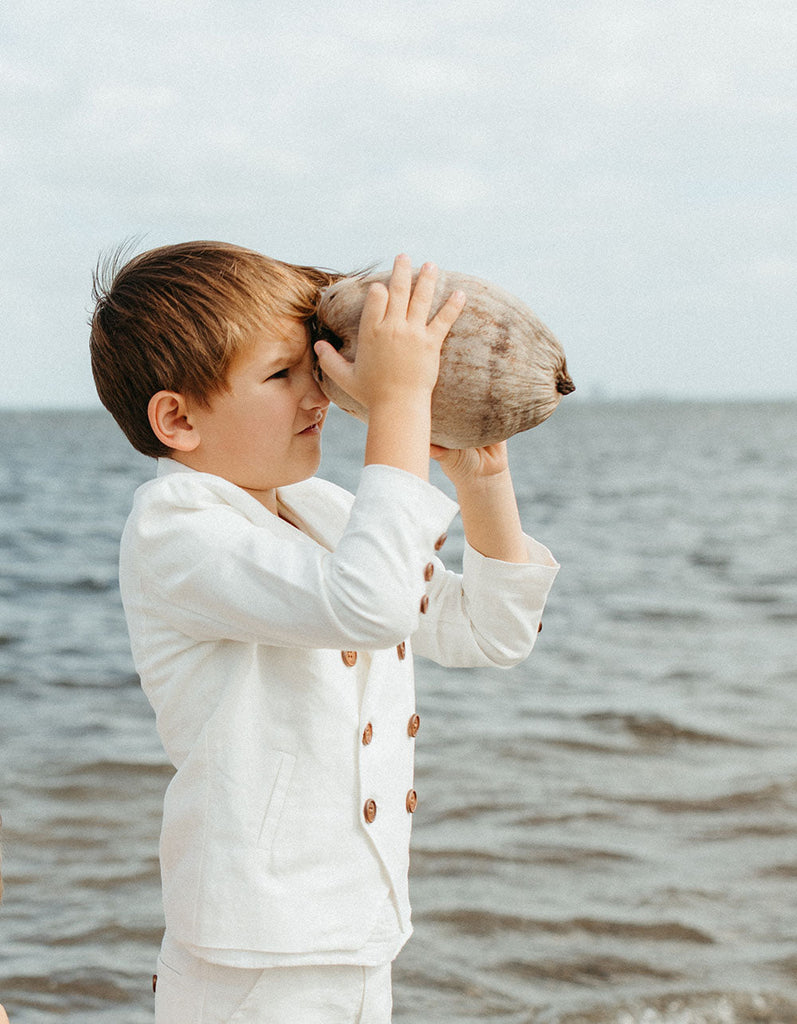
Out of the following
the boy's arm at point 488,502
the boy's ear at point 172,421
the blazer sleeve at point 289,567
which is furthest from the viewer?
the boy's arm at point 488,502

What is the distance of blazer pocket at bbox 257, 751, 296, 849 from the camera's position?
1.69 meters

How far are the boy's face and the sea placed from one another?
2185mm

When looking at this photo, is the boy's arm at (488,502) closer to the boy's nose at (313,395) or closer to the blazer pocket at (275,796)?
the boy's nose at (313,395)

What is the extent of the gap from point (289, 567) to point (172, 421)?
1.21 feet

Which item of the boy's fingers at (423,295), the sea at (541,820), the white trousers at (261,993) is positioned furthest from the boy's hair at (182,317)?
the sea at (541,820)

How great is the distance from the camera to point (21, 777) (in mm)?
5277

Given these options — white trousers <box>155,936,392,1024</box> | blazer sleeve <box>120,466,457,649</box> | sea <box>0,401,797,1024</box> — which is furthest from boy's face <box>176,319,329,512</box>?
sea <box>0,401,797,1024</box>

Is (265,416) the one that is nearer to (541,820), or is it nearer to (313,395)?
(313,395)

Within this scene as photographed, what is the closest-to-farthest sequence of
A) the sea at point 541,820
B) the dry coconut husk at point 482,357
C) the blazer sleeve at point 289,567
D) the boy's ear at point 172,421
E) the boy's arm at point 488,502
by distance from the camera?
the blazer sleeve at point 289,567
the dry coconut husk at point 482,357
the boy's ear at point 172,421
the boy's arm at point 488,502
the sea at point 541,820

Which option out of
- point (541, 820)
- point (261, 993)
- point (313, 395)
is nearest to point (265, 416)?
point (313, 395)

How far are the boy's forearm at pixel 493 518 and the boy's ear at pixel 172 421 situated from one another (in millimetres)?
488

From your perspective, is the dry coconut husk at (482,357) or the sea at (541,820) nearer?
the dry coconut husk at (482,357)

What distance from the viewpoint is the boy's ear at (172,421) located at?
177cm

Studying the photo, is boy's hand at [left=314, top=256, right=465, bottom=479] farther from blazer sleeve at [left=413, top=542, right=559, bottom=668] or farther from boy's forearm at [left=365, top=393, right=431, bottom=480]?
blazer sleeve at [left=413, top=542, right=559, bottom=668]
